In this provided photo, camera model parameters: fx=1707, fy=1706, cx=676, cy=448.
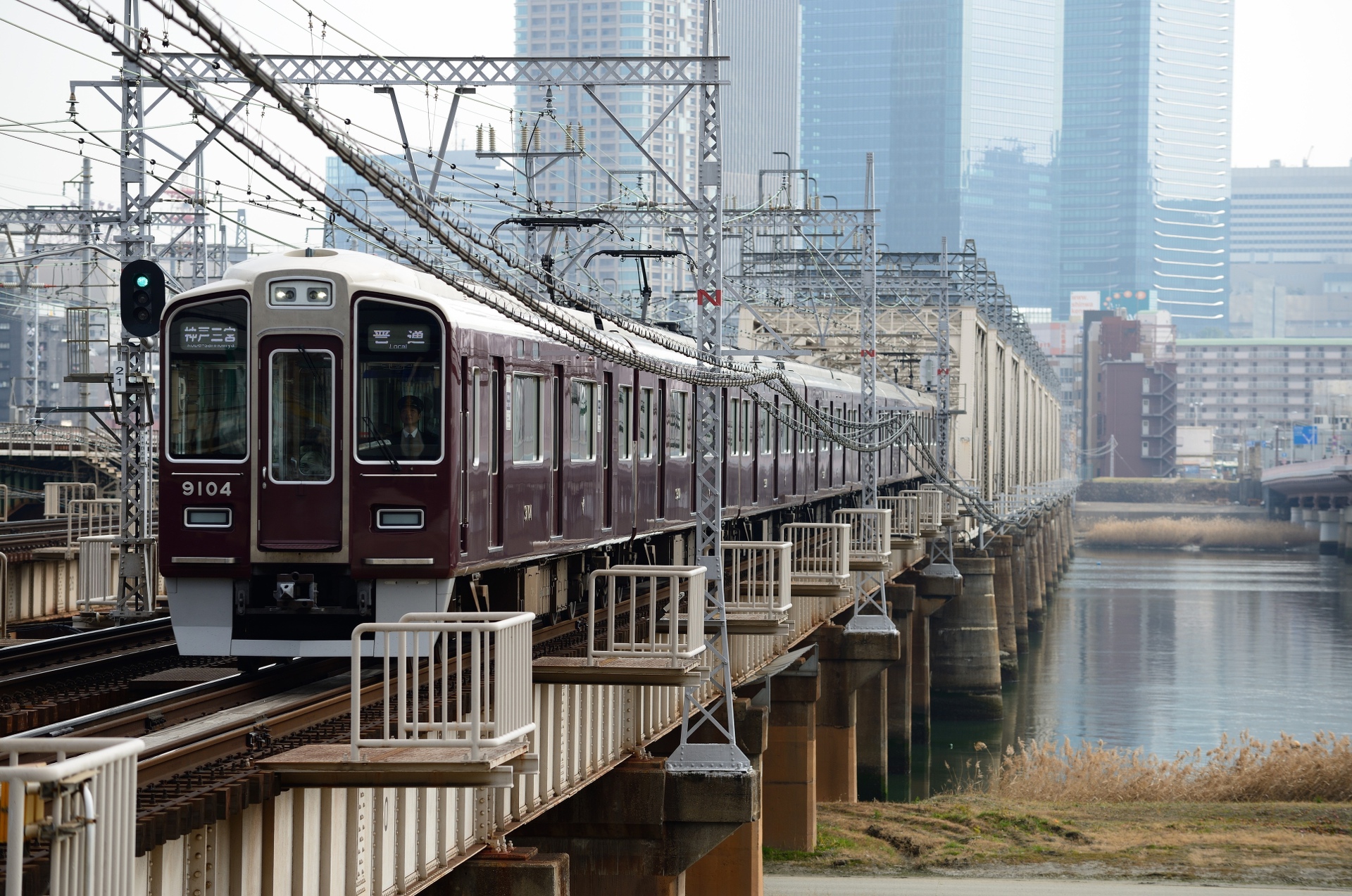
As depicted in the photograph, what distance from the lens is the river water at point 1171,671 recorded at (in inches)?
1645

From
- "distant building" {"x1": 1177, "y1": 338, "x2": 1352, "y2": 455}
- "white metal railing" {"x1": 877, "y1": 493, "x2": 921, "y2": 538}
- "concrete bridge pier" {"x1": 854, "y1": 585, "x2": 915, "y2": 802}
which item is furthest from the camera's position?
"distant building" {"x1": 1177, "y1": 338, "x2": 1352, "y2": 455}

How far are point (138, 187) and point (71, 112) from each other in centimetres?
294

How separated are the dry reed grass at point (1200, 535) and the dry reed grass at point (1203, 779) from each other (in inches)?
3474

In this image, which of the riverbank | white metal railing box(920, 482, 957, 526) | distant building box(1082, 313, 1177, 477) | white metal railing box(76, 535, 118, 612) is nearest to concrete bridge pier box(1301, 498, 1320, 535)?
distant building box(1082, 313, 1177, 477)

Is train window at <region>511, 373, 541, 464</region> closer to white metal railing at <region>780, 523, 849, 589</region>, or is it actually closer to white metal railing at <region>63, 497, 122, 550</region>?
white metal railing at <region>780, 523, 849, 589</region>

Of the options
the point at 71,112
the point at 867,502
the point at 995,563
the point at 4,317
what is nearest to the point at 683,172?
the point at 4,317

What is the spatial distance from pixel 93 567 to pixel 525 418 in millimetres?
8663

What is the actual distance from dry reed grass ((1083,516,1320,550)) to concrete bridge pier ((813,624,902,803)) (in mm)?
88737

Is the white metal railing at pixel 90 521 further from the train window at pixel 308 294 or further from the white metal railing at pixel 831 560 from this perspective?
the white metal railing at pixel 831 560

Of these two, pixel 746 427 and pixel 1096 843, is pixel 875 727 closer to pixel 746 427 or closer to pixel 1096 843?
pixel 1096 843

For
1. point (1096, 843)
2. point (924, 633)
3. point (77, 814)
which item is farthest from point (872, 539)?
point (77, 814)

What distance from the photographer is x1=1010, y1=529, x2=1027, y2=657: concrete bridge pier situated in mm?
61719

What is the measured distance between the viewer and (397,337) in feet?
39.7

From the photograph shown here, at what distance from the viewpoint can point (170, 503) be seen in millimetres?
12148
